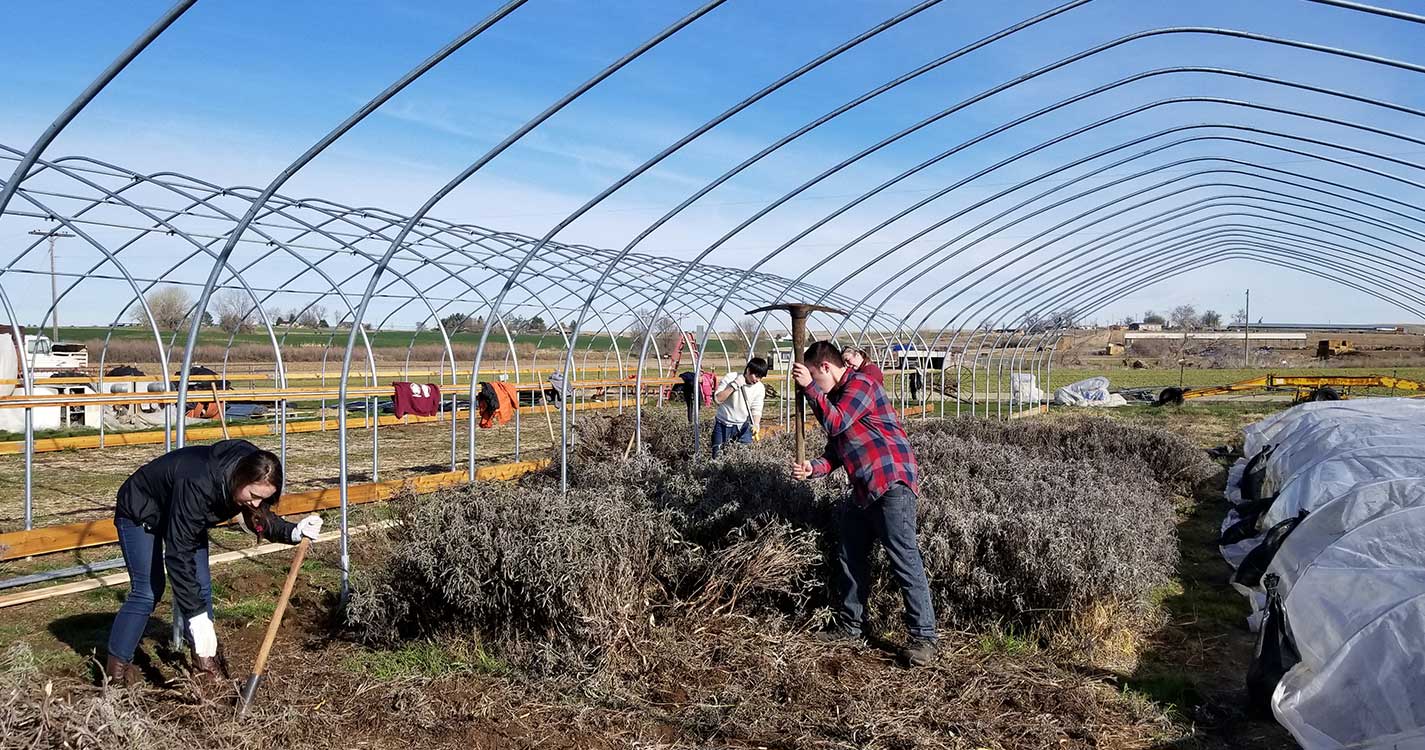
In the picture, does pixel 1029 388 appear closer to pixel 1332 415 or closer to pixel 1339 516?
pixel 1332 415

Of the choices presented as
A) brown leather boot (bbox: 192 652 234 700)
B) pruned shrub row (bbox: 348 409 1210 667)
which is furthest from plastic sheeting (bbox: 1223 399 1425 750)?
brown leather boot (bbox: 192 652 234 700)

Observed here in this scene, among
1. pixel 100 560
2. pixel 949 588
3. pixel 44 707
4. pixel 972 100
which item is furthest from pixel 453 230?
pixel 44 707

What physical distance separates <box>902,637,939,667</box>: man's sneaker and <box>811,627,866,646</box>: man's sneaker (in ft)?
0.98

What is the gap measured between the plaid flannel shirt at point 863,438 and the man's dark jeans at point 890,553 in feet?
0.25

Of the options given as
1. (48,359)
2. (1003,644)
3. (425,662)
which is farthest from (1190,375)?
(425,662)

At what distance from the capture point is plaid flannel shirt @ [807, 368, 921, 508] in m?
5.28

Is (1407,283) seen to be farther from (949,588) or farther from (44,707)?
(44,707)

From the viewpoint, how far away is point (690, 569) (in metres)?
5.76

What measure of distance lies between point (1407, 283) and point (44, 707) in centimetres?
1987

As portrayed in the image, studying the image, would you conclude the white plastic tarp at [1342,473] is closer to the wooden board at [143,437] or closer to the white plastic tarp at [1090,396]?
the wooden board at [143,437]

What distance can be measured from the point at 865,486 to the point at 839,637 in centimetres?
90

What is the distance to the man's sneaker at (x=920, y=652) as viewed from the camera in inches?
206

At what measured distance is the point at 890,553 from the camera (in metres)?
5.32

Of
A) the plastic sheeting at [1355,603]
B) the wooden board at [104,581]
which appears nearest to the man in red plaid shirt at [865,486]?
the plastic sheeting at [1355,603]
